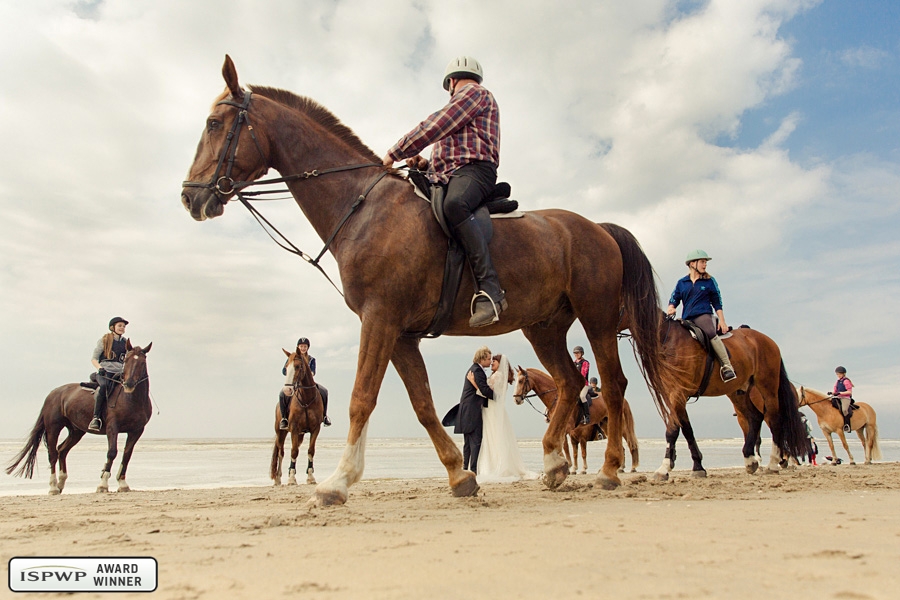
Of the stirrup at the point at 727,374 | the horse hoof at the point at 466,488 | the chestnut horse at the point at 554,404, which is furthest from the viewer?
the chestnut horse at the point at 554,404

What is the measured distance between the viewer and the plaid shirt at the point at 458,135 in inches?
209

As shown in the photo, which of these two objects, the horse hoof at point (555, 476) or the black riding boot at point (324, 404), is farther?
the black riding boot at point (324, 404)

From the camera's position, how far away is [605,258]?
627 centimetres

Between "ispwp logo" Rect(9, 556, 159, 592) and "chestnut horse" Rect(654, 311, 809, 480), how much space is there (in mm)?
7514

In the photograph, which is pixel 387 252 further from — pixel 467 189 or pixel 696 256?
pixel 696 256

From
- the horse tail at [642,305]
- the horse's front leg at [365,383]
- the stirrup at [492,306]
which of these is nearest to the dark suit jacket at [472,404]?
the horse tail at [642,305]

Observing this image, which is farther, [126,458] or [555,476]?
→ [126,458]

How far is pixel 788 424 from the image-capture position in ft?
35.9

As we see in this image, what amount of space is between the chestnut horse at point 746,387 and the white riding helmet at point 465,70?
517cm

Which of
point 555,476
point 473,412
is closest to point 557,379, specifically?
point 555,476

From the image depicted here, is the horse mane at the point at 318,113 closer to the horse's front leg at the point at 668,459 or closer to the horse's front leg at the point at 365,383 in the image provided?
the horse's front leg at the point at 365,383

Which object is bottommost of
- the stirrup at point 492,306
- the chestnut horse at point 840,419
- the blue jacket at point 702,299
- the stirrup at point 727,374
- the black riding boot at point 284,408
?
the chestnut horse at point 840,419

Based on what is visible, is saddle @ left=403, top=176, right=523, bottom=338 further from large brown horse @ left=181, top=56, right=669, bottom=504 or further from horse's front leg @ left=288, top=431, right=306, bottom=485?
horse's front leg @ left=288, top=431, right=306, bottom=485

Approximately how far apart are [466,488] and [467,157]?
278 centimetres
